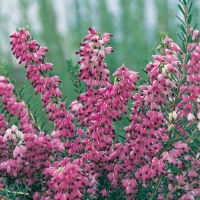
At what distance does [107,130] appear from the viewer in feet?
5.54

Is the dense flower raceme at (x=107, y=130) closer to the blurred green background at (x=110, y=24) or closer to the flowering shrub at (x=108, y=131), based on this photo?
the flowering shrub at (x=108, y=131)

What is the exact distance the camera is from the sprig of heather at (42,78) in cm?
178

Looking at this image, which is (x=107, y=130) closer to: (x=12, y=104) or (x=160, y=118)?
(x=160, y=118)

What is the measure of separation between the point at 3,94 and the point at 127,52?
20.3 ft

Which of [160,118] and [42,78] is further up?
[42,78]

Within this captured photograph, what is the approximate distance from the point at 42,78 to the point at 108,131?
0.32 m

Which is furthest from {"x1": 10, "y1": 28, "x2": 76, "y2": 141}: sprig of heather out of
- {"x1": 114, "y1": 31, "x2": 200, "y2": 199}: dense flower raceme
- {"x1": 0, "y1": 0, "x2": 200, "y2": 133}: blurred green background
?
{"x1": 0, "y1": 0, "x2": 200, "y2": 133}: blurred green background

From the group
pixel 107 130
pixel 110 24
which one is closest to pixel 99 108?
pixel 107 130

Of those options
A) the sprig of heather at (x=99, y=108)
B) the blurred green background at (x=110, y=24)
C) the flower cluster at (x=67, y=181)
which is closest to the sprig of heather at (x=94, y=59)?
the sprig of heather at (x=99, y=108)

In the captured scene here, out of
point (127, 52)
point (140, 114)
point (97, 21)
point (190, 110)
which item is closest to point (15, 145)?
point (140, 114)

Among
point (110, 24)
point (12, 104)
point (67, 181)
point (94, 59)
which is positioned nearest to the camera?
point (67, 181)

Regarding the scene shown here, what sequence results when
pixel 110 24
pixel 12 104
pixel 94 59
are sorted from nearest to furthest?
pixel 94 59, pixel 12 104, pixel 110 24

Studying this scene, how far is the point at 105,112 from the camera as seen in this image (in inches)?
65.3

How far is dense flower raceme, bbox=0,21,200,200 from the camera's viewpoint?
5.38 ft
